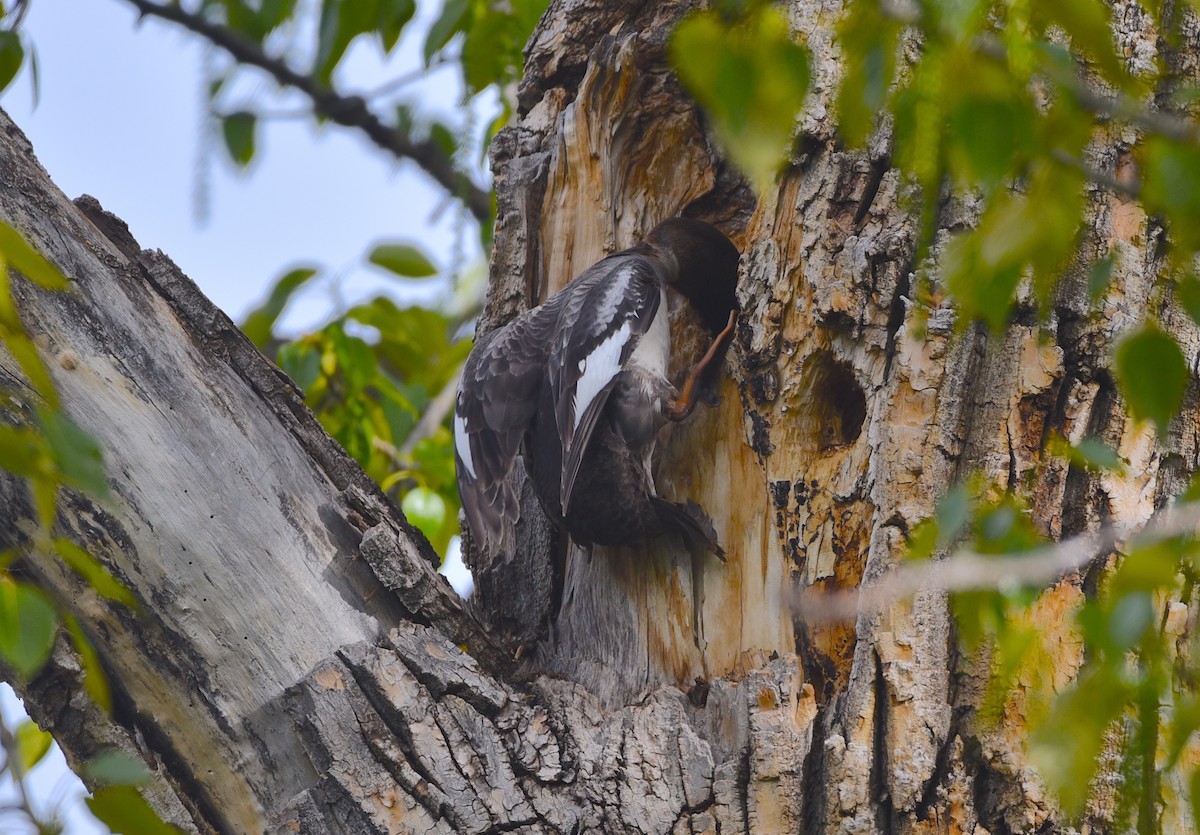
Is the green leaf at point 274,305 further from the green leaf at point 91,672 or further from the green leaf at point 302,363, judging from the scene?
the green leaf at point 91,672

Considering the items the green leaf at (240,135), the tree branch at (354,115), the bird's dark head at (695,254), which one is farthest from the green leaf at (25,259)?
the green leaf at (240,135)

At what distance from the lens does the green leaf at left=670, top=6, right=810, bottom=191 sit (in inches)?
51.0

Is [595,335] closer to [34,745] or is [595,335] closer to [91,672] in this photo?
[91,672]

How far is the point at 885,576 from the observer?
7.36 ft

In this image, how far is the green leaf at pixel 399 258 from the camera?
4617mm

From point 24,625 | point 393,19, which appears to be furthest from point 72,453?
point 393,19

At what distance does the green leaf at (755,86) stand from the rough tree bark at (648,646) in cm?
112

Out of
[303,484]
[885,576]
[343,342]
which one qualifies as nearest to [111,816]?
[303,484]

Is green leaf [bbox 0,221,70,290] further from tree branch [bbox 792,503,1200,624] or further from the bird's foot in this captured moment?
the bird's foot

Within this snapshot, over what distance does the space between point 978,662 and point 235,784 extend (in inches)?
55.4

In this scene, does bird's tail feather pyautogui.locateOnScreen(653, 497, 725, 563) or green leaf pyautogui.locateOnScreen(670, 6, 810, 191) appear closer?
green leaf pyautogui.locateOnScreen(670, 6, 810, 191)

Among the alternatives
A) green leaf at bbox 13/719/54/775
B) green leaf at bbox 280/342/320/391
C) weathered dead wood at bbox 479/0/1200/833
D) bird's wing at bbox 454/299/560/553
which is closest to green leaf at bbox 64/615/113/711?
green leaf at bbox 13/719/54/775

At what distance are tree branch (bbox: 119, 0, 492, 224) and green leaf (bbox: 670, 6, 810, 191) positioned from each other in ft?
11.2

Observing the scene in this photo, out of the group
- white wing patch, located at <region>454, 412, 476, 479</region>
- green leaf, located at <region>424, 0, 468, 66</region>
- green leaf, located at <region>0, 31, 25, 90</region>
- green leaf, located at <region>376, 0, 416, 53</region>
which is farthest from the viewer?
green leaf, located at <region>424, 0, 468, 66</region>
